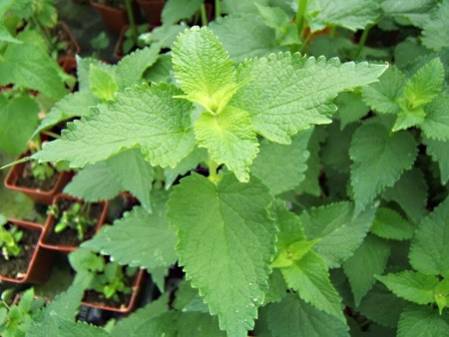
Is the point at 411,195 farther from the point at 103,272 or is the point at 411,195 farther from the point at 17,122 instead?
the point at 17,122

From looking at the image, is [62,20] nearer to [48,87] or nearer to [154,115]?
[48,87]

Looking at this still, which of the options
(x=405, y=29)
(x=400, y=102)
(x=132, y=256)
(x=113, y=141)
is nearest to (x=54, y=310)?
(x=132, y=256)

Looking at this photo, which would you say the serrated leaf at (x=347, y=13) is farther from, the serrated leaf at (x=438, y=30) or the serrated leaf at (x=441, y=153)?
the serrated leaf at (x=441, y=153)

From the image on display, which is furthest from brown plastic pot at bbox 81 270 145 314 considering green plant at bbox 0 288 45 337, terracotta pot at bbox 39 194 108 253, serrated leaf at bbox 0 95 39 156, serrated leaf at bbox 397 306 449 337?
serrated leaf at bbox 397 306 449 337

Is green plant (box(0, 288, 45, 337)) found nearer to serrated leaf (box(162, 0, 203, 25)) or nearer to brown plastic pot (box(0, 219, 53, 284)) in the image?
brown plastic pot (box(0, 219, 53, 284))

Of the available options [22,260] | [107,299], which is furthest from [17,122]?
[107,299]

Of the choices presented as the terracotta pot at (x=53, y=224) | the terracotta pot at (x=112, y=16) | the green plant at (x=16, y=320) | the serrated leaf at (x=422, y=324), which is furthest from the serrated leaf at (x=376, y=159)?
the terracotta pot at (x=112, y=16)
